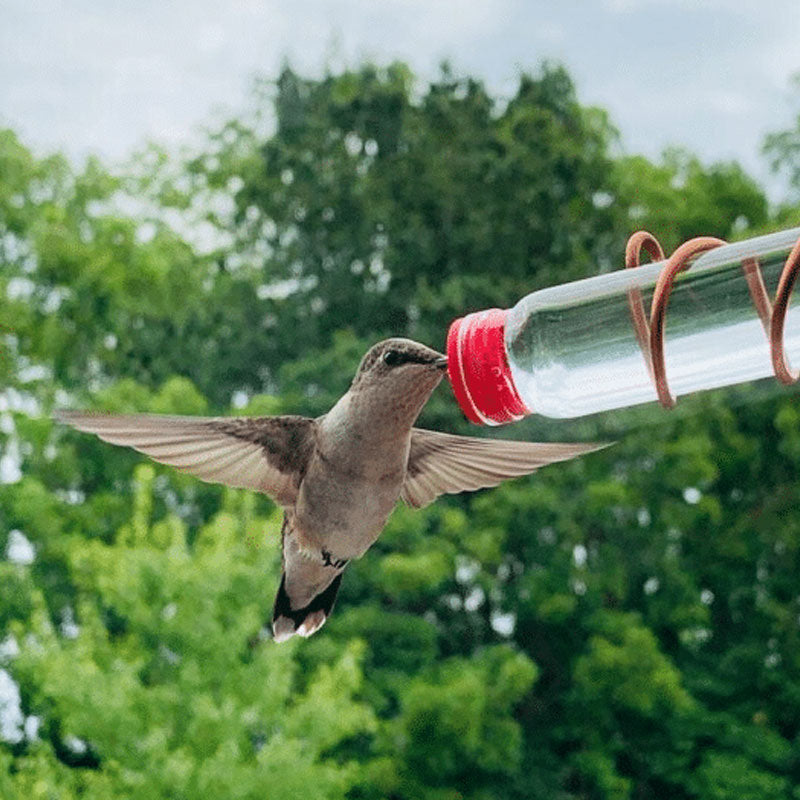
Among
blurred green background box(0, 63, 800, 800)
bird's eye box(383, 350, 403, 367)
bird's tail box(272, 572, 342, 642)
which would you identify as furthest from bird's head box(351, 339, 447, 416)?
blurred green background box(0, 63, 800, 800)

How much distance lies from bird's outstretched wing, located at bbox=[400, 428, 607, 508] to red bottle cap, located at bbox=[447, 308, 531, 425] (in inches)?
13.9

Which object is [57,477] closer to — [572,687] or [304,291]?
[304,291]

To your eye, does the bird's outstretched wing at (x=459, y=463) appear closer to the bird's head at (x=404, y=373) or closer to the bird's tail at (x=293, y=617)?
the bird's tail at (x=293, y=617)

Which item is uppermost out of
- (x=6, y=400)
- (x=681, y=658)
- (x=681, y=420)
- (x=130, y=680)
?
(x=6, y=400)

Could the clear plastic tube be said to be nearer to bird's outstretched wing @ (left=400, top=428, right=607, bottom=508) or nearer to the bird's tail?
bird's outstretched wing @ (left=400, top=428, right=607, bottom=508)

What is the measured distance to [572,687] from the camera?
10859 mm

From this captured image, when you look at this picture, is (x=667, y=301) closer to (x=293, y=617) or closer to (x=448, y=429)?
(x=293, y=617)

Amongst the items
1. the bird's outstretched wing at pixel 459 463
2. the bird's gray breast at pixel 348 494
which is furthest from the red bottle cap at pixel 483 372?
the bird's outstretched wing at pixel 459 463

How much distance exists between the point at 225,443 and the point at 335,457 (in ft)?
0.44

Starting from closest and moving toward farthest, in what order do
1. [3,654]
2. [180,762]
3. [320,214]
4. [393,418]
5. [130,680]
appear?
1. [393,418]
2. [180,762]
3. [130,680]
4. [3,654]
5. [320,214]

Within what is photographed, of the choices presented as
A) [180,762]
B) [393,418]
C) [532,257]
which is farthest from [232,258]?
[393,418]

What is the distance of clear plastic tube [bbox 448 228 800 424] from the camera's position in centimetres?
104

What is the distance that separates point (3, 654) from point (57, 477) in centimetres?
143

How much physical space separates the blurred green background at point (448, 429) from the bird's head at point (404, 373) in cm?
720
